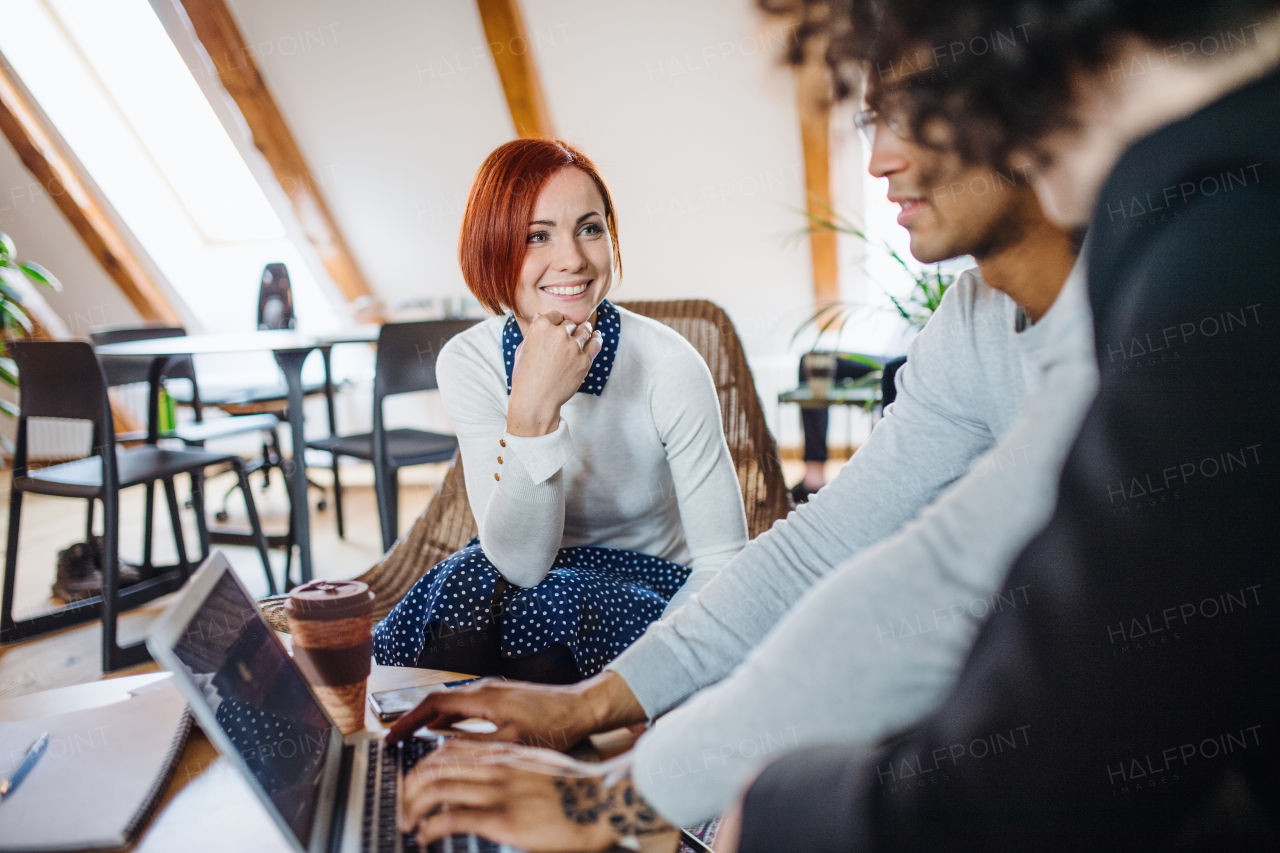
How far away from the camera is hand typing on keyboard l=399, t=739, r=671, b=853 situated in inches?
21.6

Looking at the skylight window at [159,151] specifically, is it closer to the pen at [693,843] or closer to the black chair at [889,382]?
the black chair at [889,382]

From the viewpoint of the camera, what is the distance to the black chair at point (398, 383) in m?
2.52

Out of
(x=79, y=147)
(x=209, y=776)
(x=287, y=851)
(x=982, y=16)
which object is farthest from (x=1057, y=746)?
(x=79, y=147)

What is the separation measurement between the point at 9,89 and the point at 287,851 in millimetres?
5477

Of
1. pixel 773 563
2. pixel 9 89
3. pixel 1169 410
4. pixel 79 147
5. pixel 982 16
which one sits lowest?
pixel 773 563

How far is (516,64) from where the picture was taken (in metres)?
3.71

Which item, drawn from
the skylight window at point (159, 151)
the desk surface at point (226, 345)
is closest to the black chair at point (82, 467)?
the desk surface at point (226, 345)

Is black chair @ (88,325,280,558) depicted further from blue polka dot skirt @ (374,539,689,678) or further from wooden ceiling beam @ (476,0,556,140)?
blue polka dot skirt @ (374,539,689,678)

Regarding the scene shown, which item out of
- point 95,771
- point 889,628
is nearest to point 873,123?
point 889,628

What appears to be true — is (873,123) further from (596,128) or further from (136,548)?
(136,548)

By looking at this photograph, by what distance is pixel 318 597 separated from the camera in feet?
2.56

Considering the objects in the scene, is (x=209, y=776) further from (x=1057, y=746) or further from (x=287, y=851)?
(x=1057, y=746)

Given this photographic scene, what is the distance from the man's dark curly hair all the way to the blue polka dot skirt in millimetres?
746

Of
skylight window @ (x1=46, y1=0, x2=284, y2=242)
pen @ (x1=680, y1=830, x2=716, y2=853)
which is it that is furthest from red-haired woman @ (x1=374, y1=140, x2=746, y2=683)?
skylight window @ (x1=46, y1=0, x2=284, y2=242)
